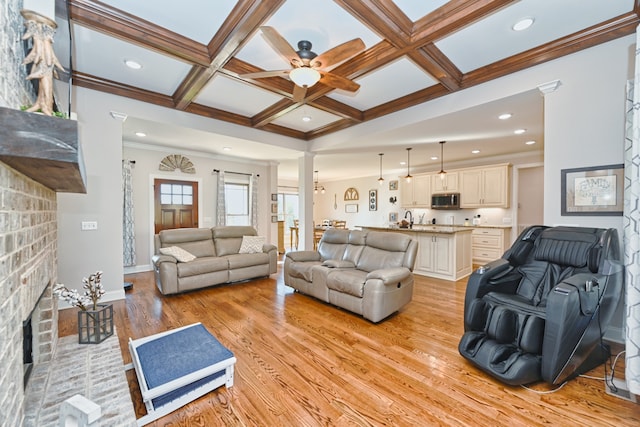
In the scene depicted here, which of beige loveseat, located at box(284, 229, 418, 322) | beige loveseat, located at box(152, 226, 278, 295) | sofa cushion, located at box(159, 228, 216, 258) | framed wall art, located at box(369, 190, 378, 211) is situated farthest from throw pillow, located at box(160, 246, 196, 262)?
framed wall art, located at box(369, 190, 378, 211)

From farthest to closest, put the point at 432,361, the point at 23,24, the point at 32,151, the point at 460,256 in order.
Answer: the point at 460,256 → the point at 432,361 → the point at 23,24 → the point at 32,151

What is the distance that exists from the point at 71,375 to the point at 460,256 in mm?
5315

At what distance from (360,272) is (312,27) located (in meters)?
2.78

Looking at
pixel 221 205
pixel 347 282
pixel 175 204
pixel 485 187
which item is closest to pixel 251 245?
pixel 221 205

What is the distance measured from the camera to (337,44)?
268 cm

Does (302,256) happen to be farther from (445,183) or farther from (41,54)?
(445,183)

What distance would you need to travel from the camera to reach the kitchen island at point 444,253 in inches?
190

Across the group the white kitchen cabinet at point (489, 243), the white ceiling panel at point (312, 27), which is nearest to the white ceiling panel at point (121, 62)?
the white ceiling panel at point (312, 27)

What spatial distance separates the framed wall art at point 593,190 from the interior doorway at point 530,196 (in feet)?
14.1

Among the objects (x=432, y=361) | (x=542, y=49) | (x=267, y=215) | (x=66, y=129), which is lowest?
(x=432, y=361)

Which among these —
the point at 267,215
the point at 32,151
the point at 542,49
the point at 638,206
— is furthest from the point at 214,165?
the point at 638,206

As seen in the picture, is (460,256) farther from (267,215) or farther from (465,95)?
(267,215)

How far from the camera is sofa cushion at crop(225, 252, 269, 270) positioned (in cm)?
449

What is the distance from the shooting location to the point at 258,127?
4.97 meters
